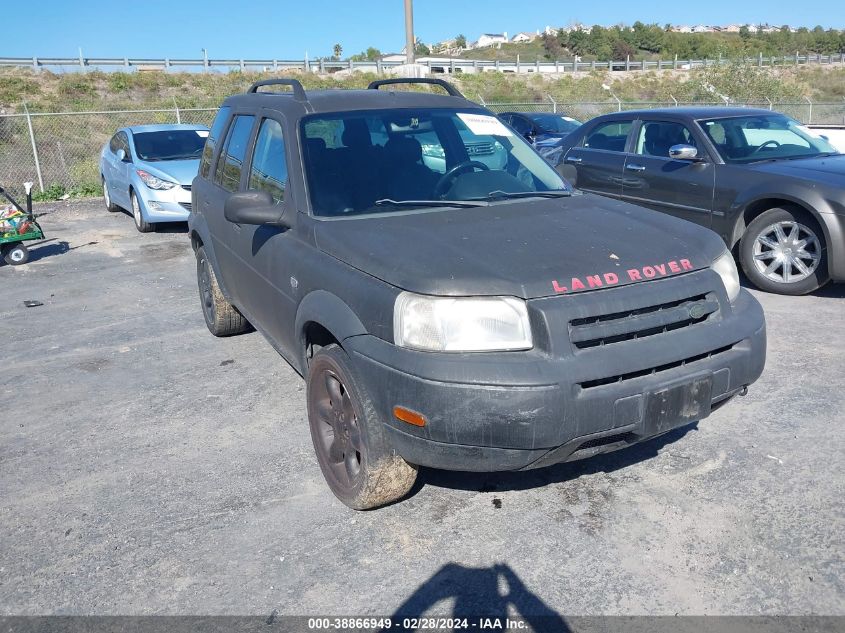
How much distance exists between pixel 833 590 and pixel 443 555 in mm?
1500

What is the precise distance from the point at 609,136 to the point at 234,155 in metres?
5.05

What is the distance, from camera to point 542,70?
195 feet

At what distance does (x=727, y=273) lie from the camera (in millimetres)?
3449

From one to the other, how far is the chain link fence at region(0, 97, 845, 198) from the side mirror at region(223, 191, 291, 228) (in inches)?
535

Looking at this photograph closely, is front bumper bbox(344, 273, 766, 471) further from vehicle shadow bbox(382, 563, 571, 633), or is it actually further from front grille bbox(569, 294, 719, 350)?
vehicle shadow bbox(382, 563, 571, 633)

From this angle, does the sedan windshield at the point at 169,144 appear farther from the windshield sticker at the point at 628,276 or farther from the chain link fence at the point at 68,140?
the windshield sticker at the point at 628,276

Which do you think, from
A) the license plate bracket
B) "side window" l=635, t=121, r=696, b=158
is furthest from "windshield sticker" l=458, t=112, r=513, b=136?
"side window" l=635, t=121, r=696, b=158

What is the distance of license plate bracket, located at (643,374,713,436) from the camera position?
292cm

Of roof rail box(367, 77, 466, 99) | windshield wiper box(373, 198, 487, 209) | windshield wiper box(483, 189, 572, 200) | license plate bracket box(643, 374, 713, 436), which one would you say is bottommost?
license plate bracket box(643, 374, 713, 436)

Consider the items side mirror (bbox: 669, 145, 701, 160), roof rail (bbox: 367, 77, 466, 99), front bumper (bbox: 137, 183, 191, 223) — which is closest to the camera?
roof rail (bbox: 367, 77, 466, 99)

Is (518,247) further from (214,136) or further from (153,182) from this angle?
(153,182)

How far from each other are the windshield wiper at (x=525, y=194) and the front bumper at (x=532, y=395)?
4.01 feet

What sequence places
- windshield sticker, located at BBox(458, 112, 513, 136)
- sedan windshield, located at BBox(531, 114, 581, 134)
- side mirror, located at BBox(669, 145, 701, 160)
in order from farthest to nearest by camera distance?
sedan windshield, located at BBox(531, 114, 581, 134) → side mirror, located at BBox(669, 145, 701, 160) → windshield sticker, located at BBox(458, 112, 513, 136)

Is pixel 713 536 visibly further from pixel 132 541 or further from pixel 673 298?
pixel 132 541
